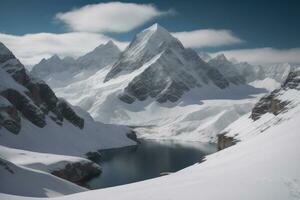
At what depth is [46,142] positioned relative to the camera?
136625mm

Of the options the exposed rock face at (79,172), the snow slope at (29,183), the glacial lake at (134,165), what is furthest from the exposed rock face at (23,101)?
the snow slope at (29,183)

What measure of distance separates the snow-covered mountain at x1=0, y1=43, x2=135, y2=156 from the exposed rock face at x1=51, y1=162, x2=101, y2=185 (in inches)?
→ 1162

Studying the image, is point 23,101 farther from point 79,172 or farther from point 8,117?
point 79,172

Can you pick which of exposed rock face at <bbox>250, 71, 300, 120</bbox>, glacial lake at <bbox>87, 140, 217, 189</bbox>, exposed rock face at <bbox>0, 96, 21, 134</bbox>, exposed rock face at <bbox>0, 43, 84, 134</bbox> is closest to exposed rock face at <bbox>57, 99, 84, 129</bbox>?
exposed rock face at <bbox>0, 43, 84, 134</bbox>

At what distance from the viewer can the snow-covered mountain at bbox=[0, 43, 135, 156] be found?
421ft

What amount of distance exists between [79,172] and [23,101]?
59153 millimetres

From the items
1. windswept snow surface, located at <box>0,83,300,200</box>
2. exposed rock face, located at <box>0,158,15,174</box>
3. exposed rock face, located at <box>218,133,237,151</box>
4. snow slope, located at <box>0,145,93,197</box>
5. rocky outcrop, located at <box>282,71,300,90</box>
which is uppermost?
rocky outcrop, located at <box>282,71,300,90</box>

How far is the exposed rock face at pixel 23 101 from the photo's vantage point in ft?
426

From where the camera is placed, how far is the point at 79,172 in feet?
324

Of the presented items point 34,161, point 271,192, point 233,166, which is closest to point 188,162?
point 34,161

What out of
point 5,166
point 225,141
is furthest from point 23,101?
point 5,166

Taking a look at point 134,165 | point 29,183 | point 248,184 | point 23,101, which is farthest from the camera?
point 23,101

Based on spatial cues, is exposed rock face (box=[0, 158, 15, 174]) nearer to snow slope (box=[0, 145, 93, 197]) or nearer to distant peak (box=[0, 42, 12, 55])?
snow slope (box=[0, 145, 93, 197])

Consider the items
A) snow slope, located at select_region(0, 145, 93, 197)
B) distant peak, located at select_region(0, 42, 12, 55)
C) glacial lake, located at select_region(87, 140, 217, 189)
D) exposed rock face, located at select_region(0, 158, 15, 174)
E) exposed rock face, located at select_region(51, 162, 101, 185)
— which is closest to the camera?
snow slope, located at select_region(0, 145, 93, 197)
